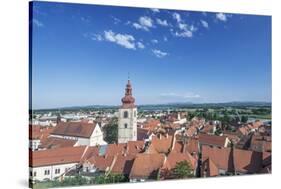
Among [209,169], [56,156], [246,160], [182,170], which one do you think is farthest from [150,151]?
[246,160]

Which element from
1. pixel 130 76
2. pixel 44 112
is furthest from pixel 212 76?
pixel 44 112

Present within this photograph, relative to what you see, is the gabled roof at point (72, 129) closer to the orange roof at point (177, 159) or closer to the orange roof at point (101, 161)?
the orange roof at point (101, 161)

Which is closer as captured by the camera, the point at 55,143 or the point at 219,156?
the point at 55,143

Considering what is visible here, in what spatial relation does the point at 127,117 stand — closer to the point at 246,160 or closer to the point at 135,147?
the point at 135,147
